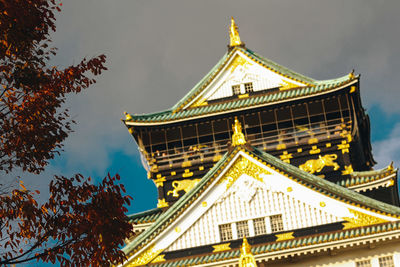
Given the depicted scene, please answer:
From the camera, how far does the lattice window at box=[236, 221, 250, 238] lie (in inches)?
1210

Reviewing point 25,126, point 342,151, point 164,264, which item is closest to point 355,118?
point 342,151

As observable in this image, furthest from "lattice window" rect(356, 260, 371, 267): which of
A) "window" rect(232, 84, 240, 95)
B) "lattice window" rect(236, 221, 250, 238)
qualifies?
"window" rect(232, 84, 240, 95)

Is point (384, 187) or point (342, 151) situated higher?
point (342, 151)

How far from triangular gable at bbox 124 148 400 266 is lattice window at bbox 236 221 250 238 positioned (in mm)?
1461

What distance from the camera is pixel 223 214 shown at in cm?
3089

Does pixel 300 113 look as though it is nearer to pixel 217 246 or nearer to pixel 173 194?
pixel 173 194

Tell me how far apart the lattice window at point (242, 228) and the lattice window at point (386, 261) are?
240 inches

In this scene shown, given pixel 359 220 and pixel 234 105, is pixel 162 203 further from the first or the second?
pixel 359 220

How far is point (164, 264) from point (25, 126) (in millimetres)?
17517

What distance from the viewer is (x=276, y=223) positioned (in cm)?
3053

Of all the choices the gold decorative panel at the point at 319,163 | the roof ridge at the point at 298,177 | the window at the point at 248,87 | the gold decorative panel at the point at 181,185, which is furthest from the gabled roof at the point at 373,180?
the window at the point at 248,87

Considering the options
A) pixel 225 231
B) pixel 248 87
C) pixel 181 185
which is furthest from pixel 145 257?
pixel 248 87

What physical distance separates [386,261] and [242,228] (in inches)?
261

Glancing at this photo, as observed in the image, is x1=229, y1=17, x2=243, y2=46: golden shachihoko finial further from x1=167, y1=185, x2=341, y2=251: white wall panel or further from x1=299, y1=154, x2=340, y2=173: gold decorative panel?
x1=167, y1=185, x2=341, y2=251: white wall panel
